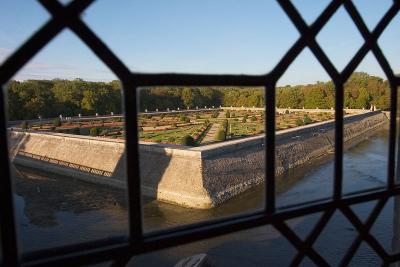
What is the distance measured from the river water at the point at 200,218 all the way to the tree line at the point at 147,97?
760cm

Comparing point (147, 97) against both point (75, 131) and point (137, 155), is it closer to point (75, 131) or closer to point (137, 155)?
point (75, 131)

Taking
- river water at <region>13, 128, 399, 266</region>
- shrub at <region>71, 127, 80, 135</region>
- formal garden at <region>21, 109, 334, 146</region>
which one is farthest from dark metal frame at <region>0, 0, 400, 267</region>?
shrub at <region>71, 127, 80, 135</region>

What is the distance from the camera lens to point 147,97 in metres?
37.3

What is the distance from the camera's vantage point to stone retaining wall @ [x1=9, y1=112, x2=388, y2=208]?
13.1m

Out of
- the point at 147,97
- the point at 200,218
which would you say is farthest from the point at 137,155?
the point at 147,97

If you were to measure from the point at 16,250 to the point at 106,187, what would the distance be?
1485 centimetres

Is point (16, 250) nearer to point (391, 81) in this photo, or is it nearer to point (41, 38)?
point (41, 38)

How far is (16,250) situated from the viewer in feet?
3.08

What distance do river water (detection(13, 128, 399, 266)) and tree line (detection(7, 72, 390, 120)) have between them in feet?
24.9

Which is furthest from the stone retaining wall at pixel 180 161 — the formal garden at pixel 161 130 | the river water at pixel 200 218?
the formal garden at pixel 161 130

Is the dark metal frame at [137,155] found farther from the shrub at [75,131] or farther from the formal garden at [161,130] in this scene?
the shrub at [75,131]

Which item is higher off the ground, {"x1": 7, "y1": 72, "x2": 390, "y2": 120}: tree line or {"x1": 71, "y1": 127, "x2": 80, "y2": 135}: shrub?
{"x1": 7, "y1": 72, "x2": 390, "y2": 120}: tree line

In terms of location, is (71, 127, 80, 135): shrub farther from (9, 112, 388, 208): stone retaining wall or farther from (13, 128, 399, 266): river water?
(13, 128, 399, 266): river water

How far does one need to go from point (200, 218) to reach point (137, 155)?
10.8m
